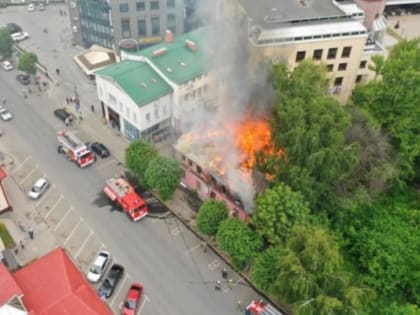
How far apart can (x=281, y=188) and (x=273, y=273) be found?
22.1 ft

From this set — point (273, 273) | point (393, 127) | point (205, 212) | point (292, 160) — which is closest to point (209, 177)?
point (205, 212)

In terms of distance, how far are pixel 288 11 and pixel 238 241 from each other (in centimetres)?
2640

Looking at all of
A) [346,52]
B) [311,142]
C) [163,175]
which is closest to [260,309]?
[311,142]

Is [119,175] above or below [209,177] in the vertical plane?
below

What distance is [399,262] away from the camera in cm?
3825

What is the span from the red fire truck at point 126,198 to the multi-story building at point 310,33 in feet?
56.3

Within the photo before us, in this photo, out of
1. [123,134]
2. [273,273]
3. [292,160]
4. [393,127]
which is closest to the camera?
[273,273]

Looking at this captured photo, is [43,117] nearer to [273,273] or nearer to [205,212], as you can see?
[205,212]

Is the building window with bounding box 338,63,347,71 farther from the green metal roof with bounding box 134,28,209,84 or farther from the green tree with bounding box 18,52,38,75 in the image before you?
the green tree with bounding box 18,52,38,75

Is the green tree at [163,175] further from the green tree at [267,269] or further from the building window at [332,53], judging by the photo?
the building window at [332,53]

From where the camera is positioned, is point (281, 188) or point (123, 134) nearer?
point (281, 188)

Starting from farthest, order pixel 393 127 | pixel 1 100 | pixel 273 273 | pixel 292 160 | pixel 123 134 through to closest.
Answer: pixel 1 100, pixel 123 134, pixel 393 127, pixel 292 160, pixel 273 273

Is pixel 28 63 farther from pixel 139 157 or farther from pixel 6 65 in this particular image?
pixel 139 157

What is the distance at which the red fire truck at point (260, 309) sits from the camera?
36.2 m
